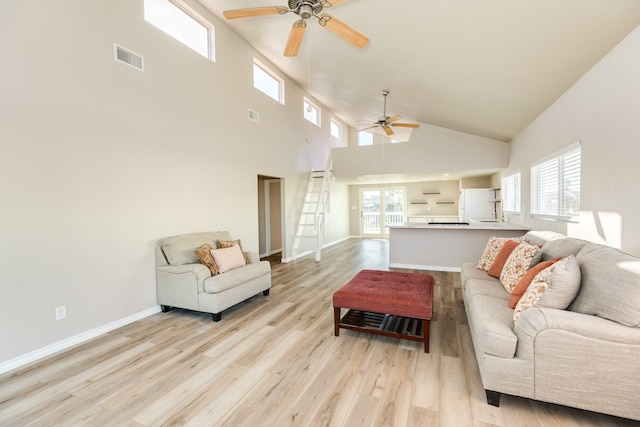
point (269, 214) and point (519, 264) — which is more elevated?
point (269, 214)

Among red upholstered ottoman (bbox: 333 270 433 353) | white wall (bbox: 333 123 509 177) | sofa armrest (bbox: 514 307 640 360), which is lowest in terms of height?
red upholstered ottoman (bbox: 333 270 433 353)

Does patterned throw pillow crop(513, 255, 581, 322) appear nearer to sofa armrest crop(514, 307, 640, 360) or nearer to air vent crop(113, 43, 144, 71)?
sofa armrest crop(514, 307, 640, 360)

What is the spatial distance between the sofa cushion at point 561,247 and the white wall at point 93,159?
4.21m

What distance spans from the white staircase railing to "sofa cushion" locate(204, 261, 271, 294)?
2.65 m

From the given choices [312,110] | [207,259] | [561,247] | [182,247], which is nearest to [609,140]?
[561,247]

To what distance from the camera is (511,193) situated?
614 cm

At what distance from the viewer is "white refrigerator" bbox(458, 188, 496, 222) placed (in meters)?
7.41

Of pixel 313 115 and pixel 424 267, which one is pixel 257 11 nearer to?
pixel 424 267

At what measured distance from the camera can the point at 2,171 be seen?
7.64ft

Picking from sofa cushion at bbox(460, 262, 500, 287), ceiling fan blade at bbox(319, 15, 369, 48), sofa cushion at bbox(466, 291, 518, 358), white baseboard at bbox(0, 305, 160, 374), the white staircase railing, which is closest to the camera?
sofa cushion at bbox(466, 291, 518, 358)

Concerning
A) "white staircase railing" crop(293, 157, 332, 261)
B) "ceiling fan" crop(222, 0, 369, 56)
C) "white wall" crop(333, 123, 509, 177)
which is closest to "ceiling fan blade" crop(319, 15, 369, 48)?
"ceiling fan" crop(222, 0, 369, 56)

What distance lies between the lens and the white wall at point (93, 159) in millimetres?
2422

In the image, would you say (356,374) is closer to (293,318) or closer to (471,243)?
(293,318)

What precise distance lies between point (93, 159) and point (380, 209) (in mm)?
8920
